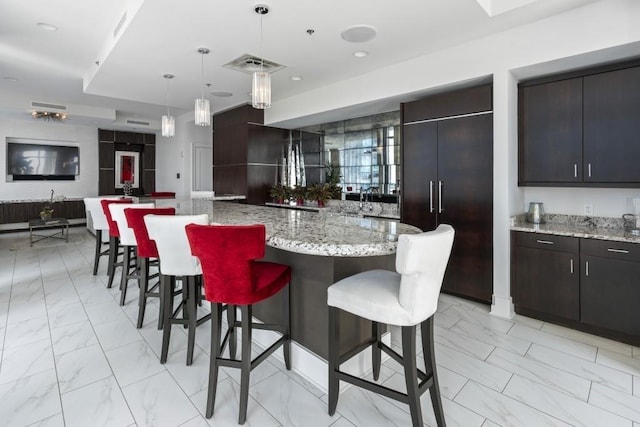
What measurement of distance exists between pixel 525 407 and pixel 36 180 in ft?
35.6

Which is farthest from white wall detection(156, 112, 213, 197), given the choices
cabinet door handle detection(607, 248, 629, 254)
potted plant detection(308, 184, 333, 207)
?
cabinet door handle detection(607, 248, 629, 254)

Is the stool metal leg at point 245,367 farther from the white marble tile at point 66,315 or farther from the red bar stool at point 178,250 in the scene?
the white marble tile at point 66,315

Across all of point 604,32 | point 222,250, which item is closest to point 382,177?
point 604,32

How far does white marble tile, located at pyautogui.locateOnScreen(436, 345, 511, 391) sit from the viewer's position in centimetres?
224

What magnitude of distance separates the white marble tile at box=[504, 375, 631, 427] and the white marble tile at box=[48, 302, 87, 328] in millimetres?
3605

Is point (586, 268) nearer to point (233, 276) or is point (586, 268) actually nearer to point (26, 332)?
point (233, 276)

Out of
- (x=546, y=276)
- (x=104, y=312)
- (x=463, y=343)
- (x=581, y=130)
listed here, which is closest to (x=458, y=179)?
(x=581, y=130)

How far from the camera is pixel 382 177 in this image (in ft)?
17.5

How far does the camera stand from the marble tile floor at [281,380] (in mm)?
1894

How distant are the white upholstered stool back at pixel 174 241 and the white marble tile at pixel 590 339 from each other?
306 cm

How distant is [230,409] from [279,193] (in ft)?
15.8

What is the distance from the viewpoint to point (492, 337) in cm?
289

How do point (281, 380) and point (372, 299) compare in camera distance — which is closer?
point (372, 299)

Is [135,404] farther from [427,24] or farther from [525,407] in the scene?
[427,24]
